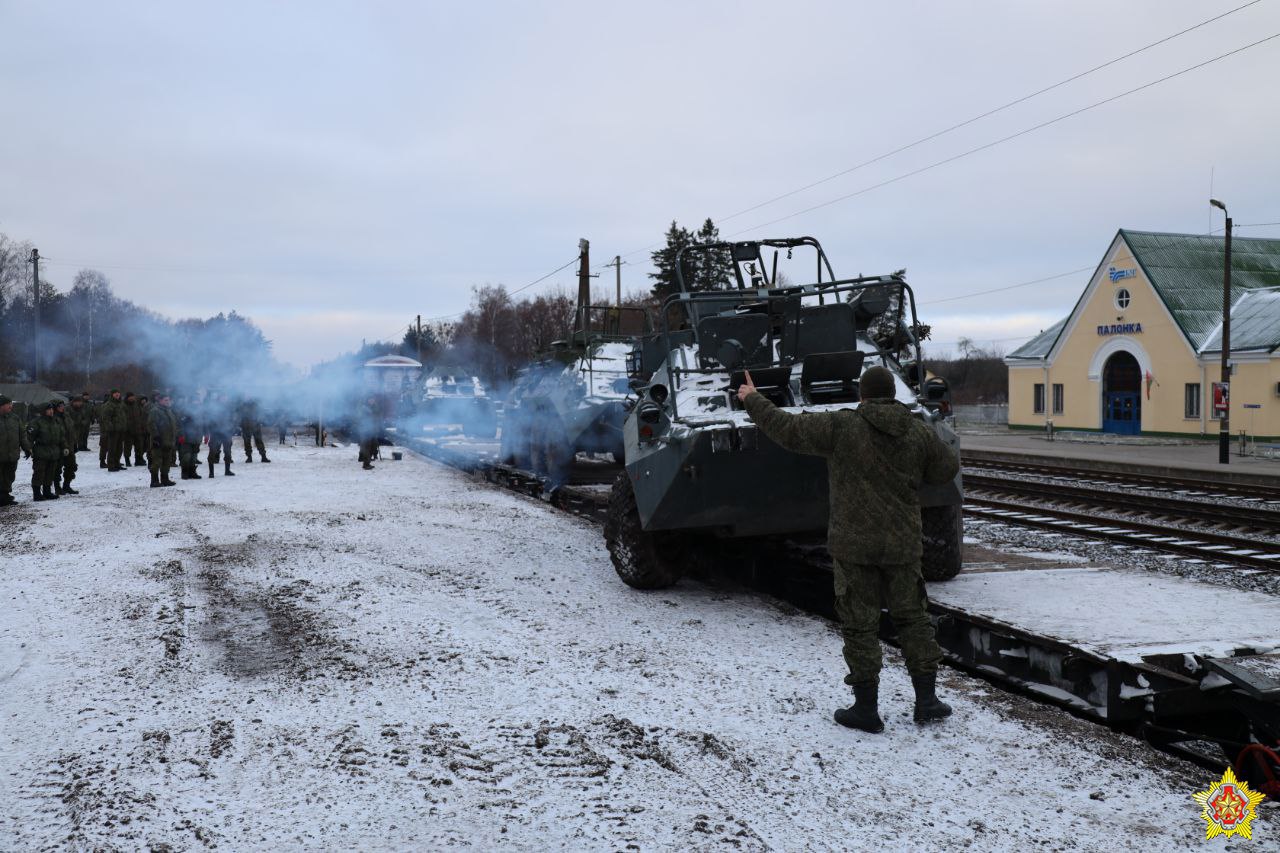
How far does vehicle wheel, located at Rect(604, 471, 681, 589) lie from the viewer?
7656 mm

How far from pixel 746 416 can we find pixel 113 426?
1701cm

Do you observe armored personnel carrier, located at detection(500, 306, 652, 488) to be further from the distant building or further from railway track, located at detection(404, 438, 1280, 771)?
the distant building

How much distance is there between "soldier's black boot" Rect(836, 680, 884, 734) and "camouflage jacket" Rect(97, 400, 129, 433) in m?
18.4

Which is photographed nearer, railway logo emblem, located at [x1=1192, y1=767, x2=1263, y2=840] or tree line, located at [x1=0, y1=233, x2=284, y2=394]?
railway logo emblem, located at [x1=1192, y1=767, x2=1263, y2=840]

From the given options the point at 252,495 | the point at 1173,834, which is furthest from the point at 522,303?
the point at 1173,834

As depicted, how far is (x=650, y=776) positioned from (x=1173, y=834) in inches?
77.0

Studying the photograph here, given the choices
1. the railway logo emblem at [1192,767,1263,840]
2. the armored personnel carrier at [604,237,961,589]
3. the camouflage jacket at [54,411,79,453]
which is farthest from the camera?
the camouflage jacket at [54,411,79,453]

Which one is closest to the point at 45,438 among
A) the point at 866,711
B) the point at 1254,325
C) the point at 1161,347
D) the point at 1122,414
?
the point at 866,711

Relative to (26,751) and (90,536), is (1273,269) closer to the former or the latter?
(90,536)

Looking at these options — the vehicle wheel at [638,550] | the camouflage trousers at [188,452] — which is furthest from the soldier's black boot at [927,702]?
→ the camouflage trousers at [188,452]

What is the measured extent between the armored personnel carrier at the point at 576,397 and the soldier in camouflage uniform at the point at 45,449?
687 cm

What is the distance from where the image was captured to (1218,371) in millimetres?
31516

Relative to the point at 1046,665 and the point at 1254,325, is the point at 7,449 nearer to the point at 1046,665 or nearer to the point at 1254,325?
the point at 1046,665

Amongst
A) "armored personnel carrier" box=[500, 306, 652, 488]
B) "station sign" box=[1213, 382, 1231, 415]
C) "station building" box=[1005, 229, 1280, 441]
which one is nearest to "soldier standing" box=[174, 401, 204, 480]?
"armored personnel carrier" box=[500, 306, 652, 488]
